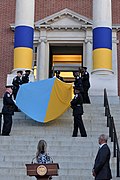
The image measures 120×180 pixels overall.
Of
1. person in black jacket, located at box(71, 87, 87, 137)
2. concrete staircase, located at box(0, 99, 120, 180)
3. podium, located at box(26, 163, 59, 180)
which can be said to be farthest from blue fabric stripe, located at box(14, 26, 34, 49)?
podium, located at box(26, 163, 59, 180)

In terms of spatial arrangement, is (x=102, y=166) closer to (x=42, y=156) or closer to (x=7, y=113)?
(x=42, y=156)

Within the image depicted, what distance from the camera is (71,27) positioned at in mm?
22312

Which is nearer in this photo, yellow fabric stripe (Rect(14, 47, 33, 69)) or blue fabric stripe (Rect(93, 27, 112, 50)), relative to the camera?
blue fabric stripe (Rect(93, 27, 112, 50))

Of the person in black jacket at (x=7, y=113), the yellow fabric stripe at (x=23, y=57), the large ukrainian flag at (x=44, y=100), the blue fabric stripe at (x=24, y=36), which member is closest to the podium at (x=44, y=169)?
the person in black jacket at (x=7, y=113)

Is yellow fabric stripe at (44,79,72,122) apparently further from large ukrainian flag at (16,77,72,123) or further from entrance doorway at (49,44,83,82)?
entrance doorway at (49,44,83,82)

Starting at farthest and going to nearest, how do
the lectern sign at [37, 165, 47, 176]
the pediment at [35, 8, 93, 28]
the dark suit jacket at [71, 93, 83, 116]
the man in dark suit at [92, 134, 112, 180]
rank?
the pediment at [35, 8, 93, 28], the dark suit jacket at [71, 93, 83, 116], the man in dark suit at [92, 134, 112, 180], the lectern sign at [37, 165, 47, 176]

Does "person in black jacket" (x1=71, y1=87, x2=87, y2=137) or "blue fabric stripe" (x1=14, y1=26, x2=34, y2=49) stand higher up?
"blue fabric stripe" (x1=14, y1=26, x2=34, y2=49)

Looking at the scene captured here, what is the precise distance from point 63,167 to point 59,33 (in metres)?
12.7

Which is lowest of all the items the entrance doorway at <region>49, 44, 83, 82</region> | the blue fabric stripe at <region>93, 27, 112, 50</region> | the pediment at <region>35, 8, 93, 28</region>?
the blue fabric stripe at <region>93, 27, 112, 50</region>

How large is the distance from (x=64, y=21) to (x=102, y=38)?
171 inches

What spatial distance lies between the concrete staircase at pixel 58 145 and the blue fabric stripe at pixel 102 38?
3793mm

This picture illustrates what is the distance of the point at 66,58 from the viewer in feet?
86.9

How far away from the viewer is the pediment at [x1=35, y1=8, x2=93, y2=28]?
73.0ft

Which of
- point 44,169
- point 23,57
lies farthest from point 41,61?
point 44,169
